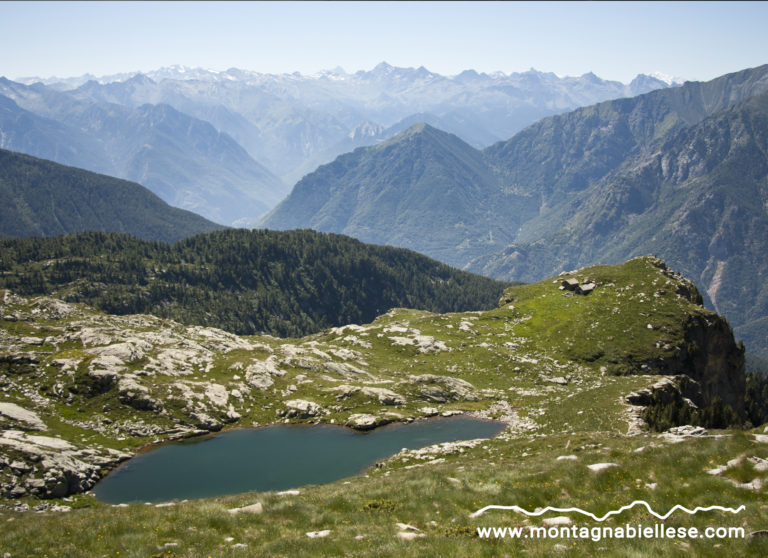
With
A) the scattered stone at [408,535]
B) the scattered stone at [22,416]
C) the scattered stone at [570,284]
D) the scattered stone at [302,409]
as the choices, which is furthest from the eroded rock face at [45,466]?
the scattered stone at [570,284]

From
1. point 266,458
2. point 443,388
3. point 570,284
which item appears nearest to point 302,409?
point 266,458

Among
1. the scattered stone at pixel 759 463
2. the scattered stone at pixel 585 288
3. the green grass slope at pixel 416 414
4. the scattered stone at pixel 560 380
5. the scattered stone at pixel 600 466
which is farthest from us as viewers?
the scattered stone at pixel 585 288

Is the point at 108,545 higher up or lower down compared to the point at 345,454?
higher up

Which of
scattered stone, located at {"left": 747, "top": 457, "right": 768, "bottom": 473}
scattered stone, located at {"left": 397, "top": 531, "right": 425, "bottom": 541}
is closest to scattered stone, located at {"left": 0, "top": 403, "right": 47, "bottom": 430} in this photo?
scattered stone, located at {"left": 397, "top": 531, "right": 425, "bottom": 541}

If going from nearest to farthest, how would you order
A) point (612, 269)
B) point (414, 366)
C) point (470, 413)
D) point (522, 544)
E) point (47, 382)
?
point (522, 544), point (47, 382), point (470, 413), point (414, 366), point (612, 269)

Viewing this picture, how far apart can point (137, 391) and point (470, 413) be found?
5379cm

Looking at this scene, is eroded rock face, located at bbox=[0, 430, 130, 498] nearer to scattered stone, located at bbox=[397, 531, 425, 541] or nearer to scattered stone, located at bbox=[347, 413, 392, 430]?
scattered stone, located at bbox=[347, 413, 392, 430]

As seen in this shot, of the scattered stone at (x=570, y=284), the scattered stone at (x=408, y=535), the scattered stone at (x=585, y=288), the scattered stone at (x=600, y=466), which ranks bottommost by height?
the scattered stone at (x=408, y=535)

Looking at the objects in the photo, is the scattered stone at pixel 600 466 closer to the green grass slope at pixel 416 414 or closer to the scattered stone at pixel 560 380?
the green grass slope at pixel 416 414

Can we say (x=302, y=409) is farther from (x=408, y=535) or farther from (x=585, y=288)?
(x=585, y=288)

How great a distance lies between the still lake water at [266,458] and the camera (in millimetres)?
60250

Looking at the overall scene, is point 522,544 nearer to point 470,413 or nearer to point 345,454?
point 345,454

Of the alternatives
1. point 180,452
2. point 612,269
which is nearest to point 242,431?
point 180,452

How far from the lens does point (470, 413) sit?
84.6m
